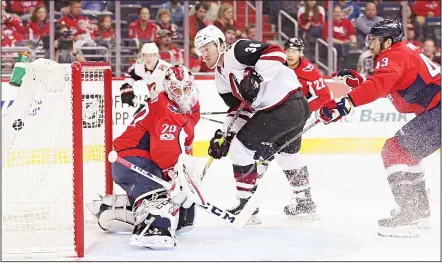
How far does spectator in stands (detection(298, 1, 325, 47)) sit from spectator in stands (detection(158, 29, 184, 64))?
1.20 metres

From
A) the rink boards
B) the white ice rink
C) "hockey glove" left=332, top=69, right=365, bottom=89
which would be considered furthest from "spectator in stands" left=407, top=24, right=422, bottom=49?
"hockey glove" left=332, top=69, right=365, bottom=89

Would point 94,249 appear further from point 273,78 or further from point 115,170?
point 273,78

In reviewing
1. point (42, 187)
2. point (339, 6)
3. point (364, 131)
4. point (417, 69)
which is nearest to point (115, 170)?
point (42, 187)

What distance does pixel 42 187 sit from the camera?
3992 millimetres

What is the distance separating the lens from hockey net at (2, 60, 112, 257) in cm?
333

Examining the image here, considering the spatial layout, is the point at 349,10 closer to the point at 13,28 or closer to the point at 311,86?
the point at 13,28

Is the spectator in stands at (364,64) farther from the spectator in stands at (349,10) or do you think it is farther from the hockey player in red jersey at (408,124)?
the hockey player in red jersey at (408,124)

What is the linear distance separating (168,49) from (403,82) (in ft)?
12.6

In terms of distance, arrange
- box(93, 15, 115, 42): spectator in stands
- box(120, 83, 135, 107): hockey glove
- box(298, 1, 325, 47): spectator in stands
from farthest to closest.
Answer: box(298, 1, 325, 47): spectator in stands < box(93, 15, 115, 42): spectator in stands < box(120, 83, 135, 107): hockey glove

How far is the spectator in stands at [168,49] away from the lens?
737 cm

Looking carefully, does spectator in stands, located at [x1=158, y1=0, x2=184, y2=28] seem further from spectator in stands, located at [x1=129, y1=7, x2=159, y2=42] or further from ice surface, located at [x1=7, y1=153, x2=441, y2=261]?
ice surface, located at [x1=7, y1=153, x2=441, y2=261]

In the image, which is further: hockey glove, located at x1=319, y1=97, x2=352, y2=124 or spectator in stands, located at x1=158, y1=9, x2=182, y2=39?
spectator in stands, located at x1=158, y1=9, x2=182, y2=39

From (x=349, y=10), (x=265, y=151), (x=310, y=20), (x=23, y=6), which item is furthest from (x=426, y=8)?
(x=265, y=151)

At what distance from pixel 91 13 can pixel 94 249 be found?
4.28 metres
